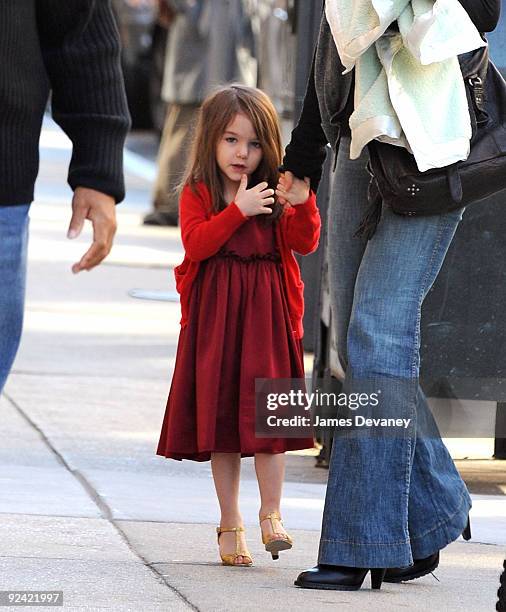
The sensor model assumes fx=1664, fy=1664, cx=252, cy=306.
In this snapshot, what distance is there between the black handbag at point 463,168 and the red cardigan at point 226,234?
1.41ft

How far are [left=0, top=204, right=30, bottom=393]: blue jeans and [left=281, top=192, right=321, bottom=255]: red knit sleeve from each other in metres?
1.51

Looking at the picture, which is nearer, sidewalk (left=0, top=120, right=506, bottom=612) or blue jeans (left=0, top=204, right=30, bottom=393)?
Answer: blue jeans (left=0, top=204, right=30, bottom=393)

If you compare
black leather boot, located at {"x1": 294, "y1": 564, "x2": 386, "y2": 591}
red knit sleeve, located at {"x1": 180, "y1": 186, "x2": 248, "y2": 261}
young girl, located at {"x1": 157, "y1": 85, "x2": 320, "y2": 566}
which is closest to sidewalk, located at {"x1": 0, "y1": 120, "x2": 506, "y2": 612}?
black leather boot, located at {"x1": 294, "y1": 564, "x2": 386, "y2": 591}

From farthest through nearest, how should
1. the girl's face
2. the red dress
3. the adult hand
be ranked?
the girl's face < the red dress < the adult hand

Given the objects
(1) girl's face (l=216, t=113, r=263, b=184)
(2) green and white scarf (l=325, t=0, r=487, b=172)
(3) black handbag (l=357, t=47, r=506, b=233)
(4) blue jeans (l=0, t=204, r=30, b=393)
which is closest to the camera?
(4) blue jeans (l=0, t=204, r=30, b=393)

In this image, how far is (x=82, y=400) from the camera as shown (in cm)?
713

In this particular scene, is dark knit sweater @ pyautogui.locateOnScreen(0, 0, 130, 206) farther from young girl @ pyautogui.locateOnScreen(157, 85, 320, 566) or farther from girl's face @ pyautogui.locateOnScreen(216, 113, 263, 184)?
girl's face @ pyautogui.locateOnScreen(216, 113, 263, 184)

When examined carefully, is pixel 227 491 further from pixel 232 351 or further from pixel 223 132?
pixel 223 132

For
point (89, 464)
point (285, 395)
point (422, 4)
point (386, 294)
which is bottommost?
point (89, 464)

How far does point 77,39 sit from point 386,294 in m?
1.26

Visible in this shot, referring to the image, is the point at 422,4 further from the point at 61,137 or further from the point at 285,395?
the point at 61,137

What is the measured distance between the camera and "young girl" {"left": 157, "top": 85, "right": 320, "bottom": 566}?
4.43 metres

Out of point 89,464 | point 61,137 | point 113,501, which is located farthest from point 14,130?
point 61,137

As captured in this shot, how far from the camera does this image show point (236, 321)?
14.7 feet
